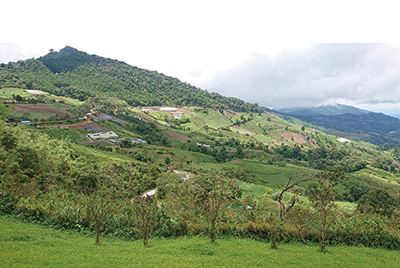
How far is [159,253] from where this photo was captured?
964 centimetres

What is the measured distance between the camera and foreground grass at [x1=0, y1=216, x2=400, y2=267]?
847 centimetres

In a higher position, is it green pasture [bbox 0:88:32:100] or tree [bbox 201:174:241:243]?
green pasture [bbox 0:88:32:100]

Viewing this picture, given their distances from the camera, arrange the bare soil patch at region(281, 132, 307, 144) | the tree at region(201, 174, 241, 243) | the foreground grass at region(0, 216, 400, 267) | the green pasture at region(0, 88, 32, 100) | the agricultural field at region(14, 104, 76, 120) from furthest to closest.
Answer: the bare soil patch at region(281, 132, 307, 144) → the green pasture at region(0, 88, 32, 100) → the agricultural field at region(14, 104, 76, 120) → the tree at region(201, 174, 241, 243) → the foreground grass at region(0, 216, 400, 267)

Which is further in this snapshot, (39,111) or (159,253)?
(39,111)

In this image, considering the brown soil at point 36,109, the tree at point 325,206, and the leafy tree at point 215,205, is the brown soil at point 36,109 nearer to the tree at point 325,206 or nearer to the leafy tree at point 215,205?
the leafy tree at point 215,205

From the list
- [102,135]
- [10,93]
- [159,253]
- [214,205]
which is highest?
[10,93]

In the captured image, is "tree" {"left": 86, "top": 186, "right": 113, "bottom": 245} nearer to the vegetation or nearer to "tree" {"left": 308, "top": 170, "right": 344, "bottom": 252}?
the vegetation

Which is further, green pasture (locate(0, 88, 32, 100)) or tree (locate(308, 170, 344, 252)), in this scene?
green pasture (locate(0, 88, 32, 100))

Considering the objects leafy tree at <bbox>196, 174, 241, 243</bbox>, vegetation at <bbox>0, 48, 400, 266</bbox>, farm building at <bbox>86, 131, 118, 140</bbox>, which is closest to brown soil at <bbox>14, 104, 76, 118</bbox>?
vegetation at <bbox>0, 48, 400, 266</bbox>

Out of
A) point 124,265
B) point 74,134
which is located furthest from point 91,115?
point 124,265

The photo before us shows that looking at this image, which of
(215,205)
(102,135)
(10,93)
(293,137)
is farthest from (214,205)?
(293,137)

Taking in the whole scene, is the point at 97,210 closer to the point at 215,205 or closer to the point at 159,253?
the point at 159,253

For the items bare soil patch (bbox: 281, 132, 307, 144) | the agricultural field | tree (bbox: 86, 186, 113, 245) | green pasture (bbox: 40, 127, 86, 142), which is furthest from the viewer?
bare soil patch (bbox: 281, 132, 307, 144)

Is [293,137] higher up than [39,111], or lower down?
higher up
